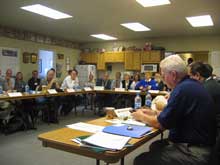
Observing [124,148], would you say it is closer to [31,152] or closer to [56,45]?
[31,152]

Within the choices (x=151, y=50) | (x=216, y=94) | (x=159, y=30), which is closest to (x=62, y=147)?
(x=216, y=94)

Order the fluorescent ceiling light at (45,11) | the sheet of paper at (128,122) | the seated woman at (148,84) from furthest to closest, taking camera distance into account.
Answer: the seated woman at (148,84)
the fluorescent ceiling light at (45,11)
the sheet of paper at (128,122)

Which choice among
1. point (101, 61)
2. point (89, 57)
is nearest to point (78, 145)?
point (101, 61)

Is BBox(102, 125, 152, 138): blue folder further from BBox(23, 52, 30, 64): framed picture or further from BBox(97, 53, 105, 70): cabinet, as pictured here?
BBox(97, 53, 105, 70): cabinet

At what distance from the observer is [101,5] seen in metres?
4.57

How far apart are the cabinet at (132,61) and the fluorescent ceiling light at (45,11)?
132 inches

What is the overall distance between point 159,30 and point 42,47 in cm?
408

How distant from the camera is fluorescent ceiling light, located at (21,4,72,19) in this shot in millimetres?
4832

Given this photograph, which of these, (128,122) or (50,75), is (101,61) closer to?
(50,75)

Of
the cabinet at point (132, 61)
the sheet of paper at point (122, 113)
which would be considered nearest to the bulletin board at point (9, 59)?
the cabinet at point (132, 61)

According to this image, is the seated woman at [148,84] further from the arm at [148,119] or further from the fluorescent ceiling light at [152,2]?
the arm at [148,119]

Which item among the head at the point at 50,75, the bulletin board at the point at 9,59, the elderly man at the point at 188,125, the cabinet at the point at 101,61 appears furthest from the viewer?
the cabinet at the point at 101,61

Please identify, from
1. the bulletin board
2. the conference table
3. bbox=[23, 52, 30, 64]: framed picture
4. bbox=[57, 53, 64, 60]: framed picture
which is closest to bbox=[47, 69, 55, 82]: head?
the bulletin board

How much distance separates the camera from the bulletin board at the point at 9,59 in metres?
6.82
